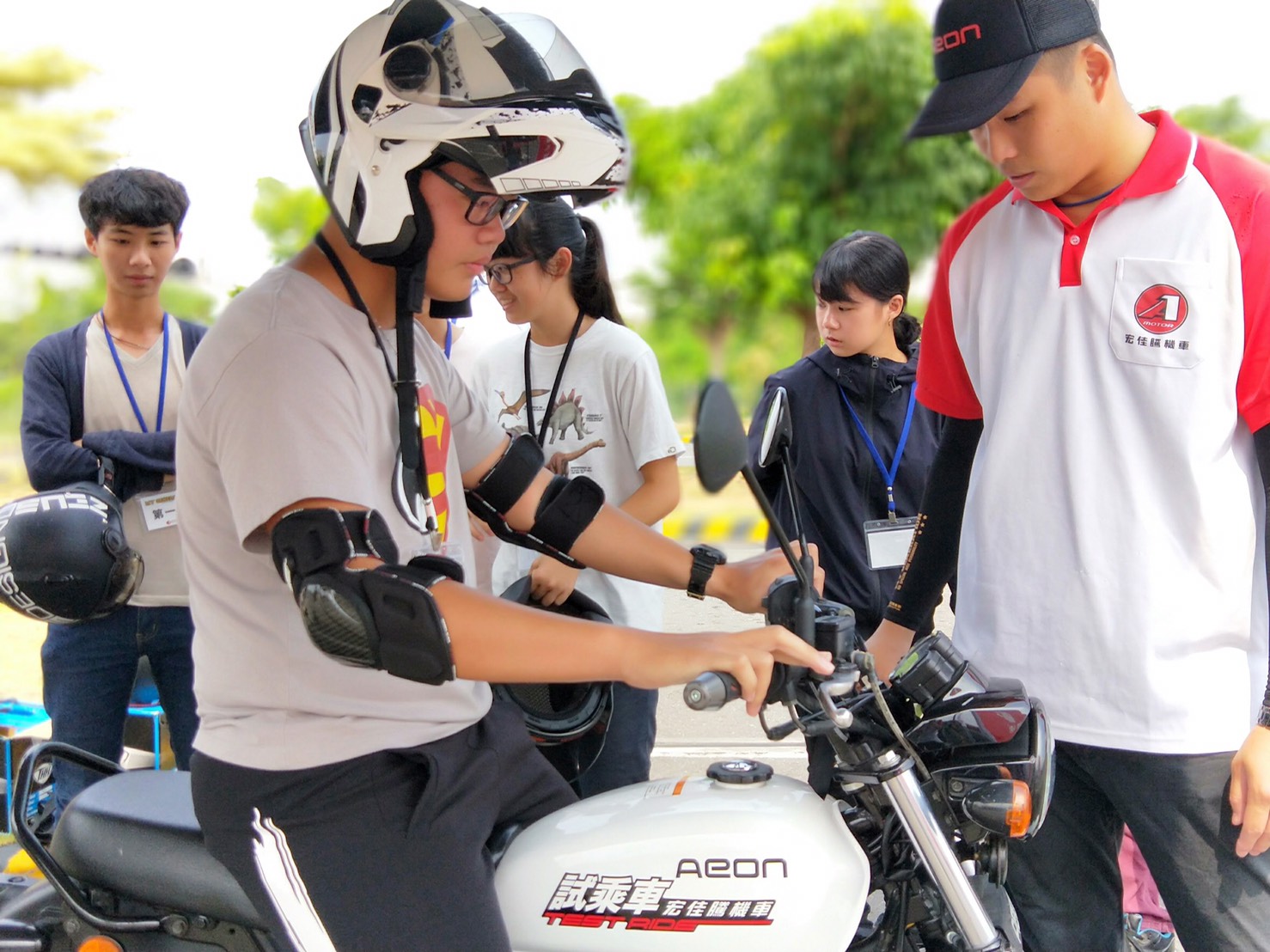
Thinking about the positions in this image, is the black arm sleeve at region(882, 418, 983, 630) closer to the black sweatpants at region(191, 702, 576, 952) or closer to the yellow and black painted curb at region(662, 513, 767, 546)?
the black sweatpants at region(191, 702, 576, 952)

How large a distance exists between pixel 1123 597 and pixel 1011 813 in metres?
0.47

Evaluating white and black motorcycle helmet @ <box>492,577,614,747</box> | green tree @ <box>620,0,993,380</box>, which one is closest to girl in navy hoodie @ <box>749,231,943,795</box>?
white and black motorcycle helmet @ <box>492,577,614,747</box>

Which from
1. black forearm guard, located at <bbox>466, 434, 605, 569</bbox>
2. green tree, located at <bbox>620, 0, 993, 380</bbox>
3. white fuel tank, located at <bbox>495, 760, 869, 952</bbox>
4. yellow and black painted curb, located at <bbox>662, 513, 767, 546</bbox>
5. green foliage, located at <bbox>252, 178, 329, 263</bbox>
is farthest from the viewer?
green tree, located at <bbox>620, 0, 993, 380</bbox>

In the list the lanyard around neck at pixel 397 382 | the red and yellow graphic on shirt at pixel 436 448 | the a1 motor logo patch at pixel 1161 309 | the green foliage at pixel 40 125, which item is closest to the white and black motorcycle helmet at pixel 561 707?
the red and yellow graphic on shirt at pixel 436 448

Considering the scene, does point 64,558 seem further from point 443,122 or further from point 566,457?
point 443,122

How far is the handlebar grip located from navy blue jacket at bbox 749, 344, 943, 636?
197cm

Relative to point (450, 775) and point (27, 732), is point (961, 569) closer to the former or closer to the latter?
point (450, 775)

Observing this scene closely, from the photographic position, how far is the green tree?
1115cm

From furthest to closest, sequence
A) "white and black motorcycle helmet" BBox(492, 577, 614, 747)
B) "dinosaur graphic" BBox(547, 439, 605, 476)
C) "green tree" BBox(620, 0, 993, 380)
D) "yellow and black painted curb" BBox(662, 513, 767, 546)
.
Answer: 1. "green tree" BBox(620, 0, 993, 380)
2. "yellow and black painted curb" BBox(662, 513, 767, 546)
3. "dinosaur graphic" BBox(547, 439, 605, 476)
4. "white and black motorcycle helmet" BBox(492, 577, 614, 747)

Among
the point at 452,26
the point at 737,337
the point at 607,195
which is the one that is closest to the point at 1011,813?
the point at 607,195

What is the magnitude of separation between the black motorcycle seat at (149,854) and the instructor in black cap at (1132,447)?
4.32 feet

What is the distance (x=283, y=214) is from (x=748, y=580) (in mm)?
3612

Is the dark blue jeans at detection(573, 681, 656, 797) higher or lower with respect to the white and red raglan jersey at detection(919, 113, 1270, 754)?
lower

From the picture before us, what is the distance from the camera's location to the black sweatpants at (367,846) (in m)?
1.74
